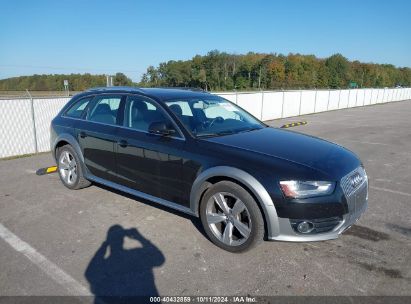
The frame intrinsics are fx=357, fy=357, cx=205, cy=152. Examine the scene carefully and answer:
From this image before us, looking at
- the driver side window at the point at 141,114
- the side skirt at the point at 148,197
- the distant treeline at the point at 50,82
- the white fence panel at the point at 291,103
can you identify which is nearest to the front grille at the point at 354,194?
the side skirt at the point at 148,197

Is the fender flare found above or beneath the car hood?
beneath

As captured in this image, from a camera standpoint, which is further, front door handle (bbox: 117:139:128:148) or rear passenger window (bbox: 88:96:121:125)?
rear passenger window (bbox: 88:96:121:125)

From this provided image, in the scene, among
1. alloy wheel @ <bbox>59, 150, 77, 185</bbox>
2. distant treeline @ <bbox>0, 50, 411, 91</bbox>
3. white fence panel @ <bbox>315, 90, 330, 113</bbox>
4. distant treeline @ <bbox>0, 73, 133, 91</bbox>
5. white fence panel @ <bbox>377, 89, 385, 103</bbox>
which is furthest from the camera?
distant treeline @ <bbox>0, 50, 411, 91</bbox>

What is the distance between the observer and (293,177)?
330 centimetres

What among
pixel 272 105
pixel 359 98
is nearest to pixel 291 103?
pixel 272 105

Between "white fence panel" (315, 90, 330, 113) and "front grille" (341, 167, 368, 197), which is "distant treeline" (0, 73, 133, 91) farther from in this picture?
"front grille" (341, 167, 368, 197)

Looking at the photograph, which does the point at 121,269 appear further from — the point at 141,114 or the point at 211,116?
the point at 211,116

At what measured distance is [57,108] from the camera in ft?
32.6

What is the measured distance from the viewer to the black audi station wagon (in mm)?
3340

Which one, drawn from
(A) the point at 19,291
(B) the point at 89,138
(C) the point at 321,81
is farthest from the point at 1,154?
(C) the point at 321,81

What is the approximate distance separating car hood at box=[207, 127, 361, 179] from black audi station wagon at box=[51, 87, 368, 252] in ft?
0.04

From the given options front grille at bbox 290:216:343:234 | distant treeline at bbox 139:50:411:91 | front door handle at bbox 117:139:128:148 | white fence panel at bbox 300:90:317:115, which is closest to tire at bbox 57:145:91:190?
front door handle at bbox 117:139:128:148

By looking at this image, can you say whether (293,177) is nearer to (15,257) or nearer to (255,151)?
(255,151)

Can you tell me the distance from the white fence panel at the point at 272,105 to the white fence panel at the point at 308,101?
3.05 meters
